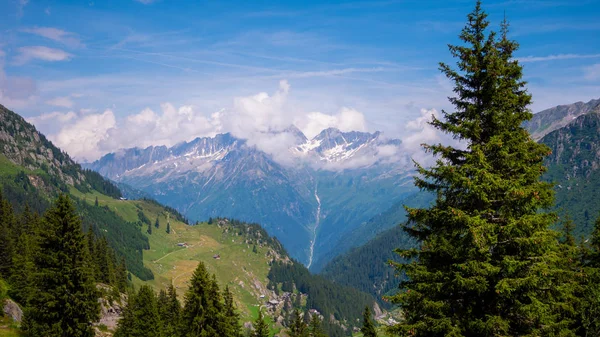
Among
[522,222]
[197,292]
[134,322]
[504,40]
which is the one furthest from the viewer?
[134,322]

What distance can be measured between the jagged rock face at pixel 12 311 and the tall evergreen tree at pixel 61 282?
2172 centimetres

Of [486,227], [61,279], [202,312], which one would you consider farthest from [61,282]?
[486,227]

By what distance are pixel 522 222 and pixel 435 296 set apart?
5527 millimetres

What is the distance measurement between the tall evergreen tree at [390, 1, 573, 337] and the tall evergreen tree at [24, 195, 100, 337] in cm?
3241

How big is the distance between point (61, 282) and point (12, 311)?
88.9ft

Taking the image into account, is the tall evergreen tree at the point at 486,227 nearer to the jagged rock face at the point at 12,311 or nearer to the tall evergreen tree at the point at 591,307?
the tall evergreen tree at the point at 591,307

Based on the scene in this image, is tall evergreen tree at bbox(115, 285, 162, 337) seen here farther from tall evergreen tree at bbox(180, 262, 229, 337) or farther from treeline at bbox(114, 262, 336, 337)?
tall evergreen tree at bbox(180, 262, 229, 337)

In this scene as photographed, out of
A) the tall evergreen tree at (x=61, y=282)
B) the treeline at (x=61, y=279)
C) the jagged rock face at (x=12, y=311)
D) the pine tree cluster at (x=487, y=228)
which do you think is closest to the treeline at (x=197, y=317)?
the treeline at (x=61, y=279)

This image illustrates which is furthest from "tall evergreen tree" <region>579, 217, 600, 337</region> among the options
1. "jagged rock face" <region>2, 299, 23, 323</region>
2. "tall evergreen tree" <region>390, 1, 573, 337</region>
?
"jagged rock face" <region>2, 299, 23, 323</region>

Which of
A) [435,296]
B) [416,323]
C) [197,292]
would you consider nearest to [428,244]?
[435,296]

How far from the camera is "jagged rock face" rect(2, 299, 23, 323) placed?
54.5 m

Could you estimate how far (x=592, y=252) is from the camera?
121 feet

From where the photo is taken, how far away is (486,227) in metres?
18.0

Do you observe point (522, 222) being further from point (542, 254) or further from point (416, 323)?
point (416, 323)
